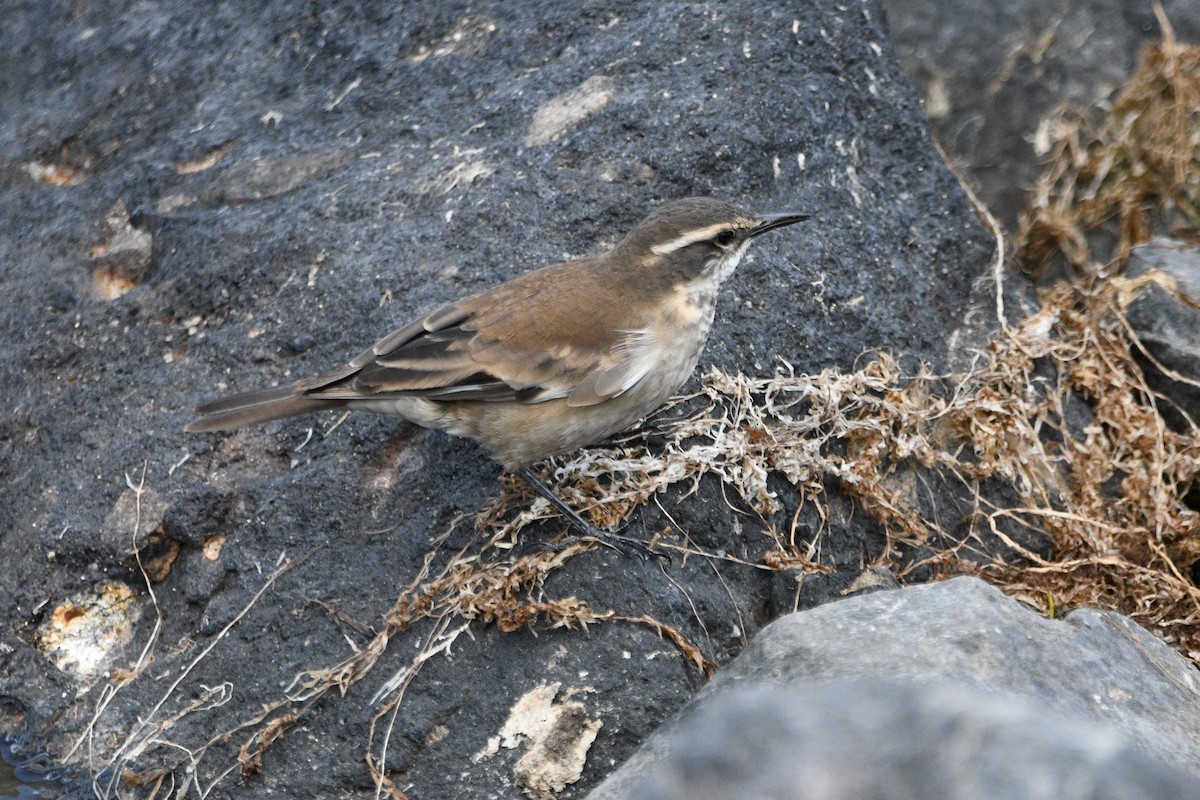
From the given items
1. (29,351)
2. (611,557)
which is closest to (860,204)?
(611,557)

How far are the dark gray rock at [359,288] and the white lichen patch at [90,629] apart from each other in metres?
0.06

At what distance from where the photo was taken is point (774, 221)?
5.54m

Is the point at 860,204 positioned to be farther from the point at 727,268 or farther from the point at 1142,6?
the point at 1142,6

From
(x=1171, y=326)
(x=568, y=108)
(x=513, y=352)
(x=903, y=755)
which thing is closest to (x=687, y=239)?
(x=513, y=352)

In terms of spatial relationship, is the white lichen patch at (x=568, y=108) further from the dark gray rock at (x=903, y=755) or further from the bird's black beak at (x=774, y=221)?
the dark gray rock at (x=903, y=755)

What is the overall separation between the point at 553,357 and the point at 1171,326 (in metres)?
3.37

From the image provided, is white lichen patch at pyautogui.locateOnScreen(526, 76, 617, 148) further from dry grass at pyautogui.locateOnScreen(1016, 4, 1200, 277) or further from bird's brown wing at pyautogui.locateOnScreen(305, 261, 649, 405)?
dry grass at pyautogui.locateOnScreen(1016, 4, 1200, 277)

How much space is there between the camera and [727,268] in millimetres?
5523

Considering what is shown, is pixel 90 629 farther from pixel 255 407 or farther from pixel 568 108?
pixel 568 108

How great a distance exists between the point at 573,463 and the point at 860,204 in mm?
2188

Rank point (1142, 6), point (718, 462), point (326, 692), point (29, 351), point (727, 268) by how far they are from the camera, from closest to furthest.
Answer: point (326, 692) < point (718, 462) < point (727, 268) < point (29, 351) < point (1142, 6)

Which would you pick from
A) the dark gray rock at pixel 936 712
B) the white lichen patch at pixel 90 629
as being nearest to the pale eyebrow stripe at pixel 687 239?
the dark gray rock at pixel 936 712

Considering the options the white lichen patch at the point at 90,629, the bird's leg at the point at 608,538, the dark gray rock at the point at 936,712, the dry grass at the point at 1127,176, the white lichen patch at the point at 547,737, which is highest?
the dark gray rock at the point at 936,712

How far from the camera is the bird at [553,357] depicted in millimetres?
5059
